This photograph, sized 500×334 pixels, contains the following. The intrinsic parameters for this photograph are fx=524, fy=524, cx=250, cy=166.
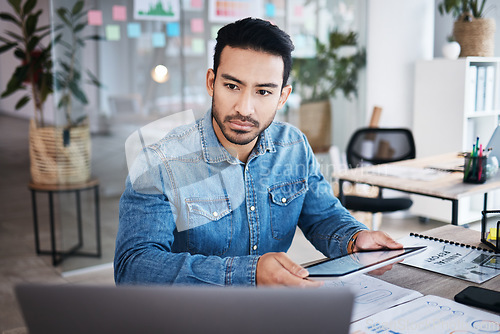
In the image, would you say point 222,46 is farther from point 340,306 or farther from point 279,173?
point 340,306

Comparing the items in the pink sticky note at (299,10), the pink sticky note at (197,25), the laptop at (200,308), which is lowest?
the laptop at (200,308)

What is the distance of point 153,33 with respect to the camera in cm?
343

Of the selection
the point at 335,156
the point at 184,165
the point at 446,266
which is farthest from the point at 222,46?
the point at 335,156

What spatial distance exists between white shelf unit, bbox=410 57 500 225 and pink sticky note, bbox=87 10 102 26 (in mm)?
2723

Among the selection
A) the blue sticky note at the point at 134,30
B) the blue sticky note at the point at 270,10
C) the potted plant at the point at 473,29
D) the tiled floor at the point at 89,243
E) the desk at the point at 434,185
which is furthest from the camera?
the potted plant at the point at 473,29

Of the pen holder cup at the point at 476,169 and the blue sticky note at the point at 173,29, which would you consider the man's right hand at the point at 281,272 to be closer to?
the pen holder cup at the point at 476,169

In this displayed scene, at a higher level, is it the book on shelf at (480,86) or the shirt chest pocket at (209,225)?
the book on shelf at (480,86)

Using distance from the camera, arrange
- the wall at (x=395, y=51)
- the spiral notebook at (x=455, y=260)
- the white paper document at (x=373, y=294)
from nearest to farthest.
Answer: the white paper document at (x=373, y=294) → the spiral notebook at (x=455, y=260) → the wall at (x=395, y=51)

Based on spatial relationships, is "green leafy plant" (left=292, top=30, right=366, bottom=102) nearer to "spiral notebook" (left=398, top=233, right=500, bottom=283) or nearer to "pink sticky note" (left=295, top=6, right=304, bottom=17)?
"pink sticky note" (left=295, top=6, right=304, bottom=17)

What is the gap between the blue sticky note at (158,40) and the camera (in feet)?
11.3

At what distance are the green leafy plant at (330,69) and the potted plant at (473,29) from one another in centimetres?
80

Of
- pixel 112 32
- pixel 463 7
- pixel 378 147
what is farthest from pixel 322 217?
pixel 463 7

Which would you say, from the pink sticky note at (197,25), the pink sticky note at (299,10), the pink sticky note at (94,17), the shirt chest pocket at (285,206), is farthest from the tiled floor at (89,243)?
the pink sticky note at (299,10)

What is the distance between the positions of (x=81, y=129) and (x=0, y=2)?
21.7ft
